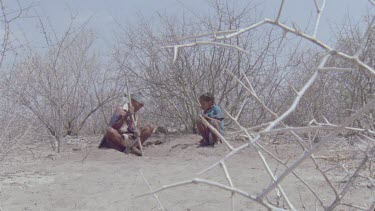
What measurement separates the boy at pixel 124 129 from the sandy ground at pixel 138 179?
0.74 ft

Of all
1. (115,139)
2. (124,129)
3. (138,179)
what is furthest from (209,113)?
(138,179)

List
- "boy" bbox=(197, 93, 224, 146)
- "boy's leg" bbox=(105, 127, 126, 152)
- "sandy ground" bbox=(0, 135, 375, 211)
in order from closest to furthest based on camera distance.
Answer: "sandy ground" bbox=(0, 135, 375, 211) < "boy's leg" bbox=(105, 127, 126, 152) < "boy" bbox=(197, 93, 224, 146)

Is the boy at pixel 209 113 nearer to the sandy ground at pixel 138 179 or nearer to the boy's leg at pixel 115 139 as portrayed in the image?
the sandy ground at pixel 138 179

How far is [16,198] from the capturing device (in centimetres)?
387

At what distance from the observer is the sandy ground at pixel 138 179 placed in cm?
361

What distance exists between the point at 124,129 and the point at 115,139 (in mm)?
238

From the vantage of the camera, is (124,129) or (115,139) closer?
(115,139)

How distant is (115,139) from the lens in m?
6.31

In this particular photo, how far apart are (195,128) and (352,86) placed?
2764 millimetres

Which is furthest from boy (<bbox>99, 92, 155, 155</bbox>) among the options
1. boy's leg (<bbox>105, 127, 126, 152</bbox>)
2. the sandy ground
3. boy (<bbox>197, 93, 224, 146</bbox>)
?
boy (<bbox>197, 93, 224, 146</bbox>)

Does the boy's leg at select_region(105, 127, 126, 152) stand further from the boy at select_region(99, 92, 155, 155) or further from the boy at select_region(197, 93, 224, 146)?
the boy at select_region(197, 93, 224, 146)

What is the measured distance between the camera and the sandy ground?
3605 mm

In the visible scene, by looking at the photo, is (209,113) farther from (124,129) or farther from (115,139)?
(115,139)

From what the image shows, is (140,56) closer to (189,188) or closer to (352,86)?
(352,86)
